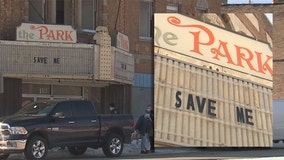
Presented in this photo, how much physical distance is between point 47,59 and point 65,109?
587 cm

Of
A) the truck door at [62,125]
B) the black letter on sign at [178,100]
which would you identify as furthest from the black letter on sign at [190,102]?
the truck door at [62,125]

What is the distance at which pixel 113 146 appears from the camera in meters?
20.0

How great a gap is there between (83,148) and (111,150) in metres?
1.13

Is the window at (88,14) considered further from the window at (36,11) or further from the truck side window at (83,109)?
the truck side window at (83,109)

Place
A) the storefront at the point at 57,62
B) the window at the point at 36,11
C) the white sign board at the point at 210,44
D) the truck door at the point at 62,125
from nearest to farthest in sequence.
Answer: the white sign board at the point at 210,44
the truck door at the point at 62,125
the storefront at the point at 57,62
the window at the point at 36,11

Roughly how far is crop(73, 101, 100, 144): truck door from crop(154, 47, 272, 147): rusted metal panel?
4540 mm

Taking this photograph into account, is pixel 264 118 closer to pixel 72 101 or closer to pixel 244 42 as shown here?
pixel 244 42

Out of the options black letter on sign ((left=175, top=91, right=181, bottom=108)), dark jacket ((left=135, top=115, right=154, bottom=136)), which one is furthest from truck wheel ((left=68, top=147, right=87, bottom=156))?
black letter on sign ((left=175, top=91, right=181, bottom=108))

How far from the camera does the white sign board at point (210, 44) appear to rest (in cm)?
1477

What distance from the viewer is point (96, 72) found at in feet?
81.6

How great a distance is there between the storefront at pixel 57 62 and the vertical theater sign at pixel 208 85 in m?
10.3

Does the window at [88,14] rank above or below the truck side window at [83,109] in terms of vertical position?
above

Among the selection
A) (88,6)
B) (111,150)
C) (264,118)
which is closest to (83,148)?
(111,150)

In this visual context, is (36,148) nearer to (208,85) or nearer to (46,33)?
(208,85)
